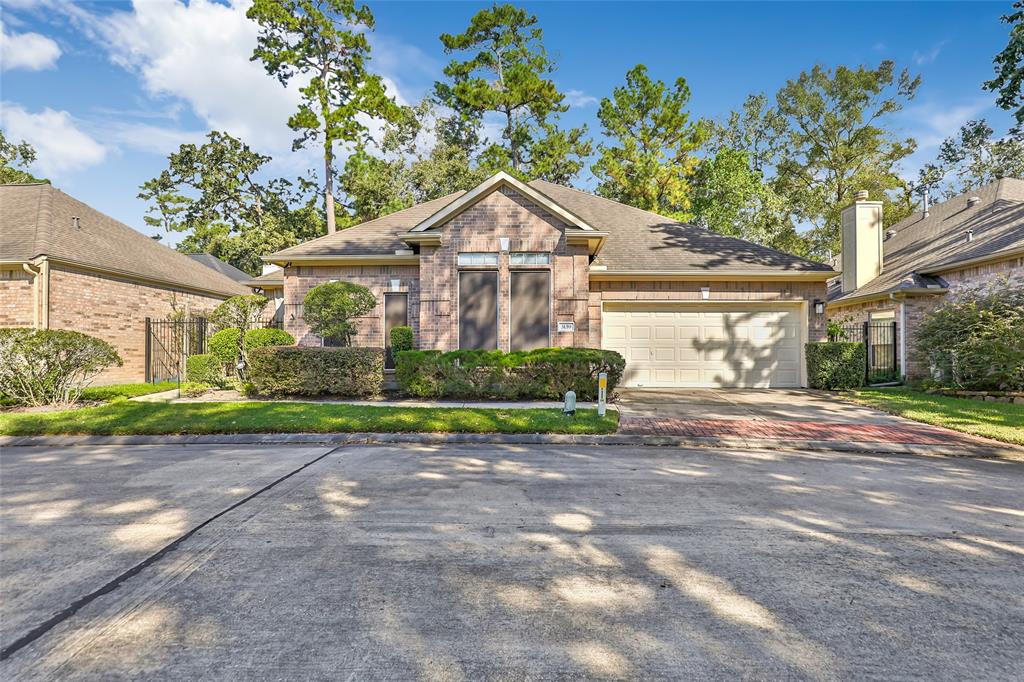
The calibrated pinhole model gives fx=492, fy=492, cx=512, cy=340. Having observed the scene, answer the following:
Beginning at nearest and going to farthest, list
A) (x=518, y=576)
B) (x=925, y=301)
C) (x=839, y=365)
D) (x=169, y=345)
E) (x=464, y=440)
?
(x=518, y=576) → (x=464, y=440) → (x=839, y=365) → (x=925, y=301) → (x=169, y=345)

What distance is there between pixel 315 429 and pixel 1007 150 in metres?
47.7

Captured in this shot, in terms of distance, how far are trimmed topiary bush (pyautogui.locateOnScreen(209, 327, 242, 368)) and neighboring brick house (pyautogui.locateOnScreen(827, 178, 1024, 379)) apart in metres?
18.8

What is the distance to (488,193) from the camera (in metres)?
12.6

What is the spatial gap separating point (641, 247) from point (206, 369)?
1296 centimetres

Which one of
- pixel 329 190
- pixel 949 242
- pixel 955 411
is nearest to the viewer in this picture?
pixel 955 411

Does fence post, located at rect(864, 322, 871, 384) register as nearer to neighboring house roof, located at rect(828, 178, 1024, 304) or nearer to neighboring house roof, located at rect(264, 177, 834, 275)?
neighboring house roof, located at rect(828, 178, 1024, 304)

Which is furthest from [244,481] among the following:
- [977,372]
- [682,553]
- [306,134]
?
[306,134]

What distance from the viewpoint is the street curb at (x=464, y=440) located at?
7355 millimetres

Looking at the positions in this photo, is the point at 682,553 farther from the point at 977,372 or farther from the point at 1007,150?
the point at 1007,150

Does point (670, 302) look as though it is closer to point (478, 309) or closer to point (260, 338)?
point (478, 309)

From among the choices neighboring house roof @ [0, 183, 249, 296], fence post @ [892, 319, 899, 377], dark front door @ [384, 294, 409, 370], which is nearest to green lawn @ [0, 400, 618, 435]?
dark front door @ [384, 294, 409, 370]

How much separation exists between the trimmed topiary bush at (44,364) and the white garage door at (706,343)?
1259 centimetres

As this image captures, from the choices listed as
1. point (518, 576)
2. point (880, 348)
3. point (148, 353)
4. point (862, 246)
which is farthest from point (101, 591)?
point (862, 246)

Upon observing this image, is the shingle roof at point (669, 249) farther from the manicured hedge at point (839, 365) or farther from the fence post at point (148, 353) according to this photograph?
the fence post at point (148, 353)
